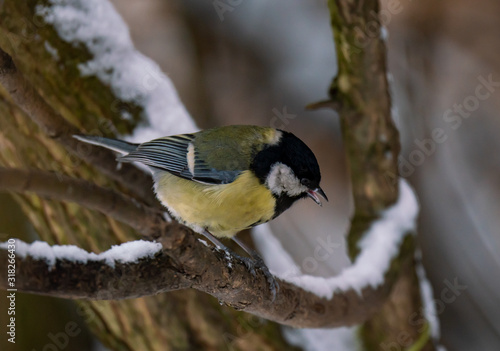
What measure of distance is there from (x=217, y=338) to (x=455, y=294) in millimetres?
1809

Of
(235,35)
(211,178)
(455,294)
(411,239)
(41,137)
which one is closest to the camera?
(211,178)

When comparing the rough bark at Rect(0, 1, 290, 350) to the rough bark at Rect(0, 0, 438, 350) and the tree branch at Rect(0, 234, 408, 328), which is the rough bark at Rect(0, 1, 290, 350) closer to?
the rough bark at Rect(0, 0, 438, 350)

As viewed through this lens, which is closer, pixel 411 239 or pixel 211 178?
pixel 211 178

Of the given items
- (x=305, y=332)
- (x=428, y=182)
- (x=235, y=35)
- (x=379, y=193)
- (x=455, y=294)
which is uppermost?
(x=235, y=35)

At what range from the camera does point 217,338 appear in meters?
1.82

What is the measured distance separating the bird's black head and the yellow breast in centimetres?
3

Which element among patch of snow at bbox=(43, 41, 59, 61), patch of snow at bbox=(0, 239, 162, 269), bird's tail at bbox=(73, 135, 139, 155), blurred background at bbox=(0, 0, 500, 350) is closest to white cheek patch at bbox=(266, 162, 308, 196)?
bird's tail at bbox=(73, 135, 139, 155)

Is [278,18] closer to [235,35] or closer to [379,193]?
[235,35]

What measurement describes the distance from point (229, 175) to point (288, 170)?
165mm

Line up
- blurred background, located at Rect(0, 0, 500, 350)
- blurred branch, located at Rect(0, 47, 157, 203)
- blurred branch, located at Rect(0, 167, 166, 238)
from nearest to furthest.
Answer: blurred branch, located at Rect(0, 167, 166, 238) → blurred branch, located at Rect(0, 47, 157, 203) → blurred background, located at Rect(0, 0, 500, 350)

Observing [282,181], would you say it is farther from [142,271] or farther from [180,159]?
[142,271]

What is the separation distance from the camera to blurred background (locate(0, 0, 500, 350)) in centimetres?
316

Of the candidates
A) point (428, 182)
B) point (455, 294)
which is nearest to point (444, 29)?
point (428, 182)

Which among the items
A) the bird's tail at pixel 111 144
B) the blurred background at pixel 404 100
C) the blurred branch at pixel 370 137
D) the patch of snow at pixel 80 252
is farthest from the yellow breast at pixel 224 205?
the blurred background at pixel 404 100
